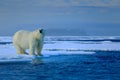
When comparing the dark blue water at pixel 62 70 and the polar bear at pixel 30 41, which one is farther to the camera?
the polar bear at pixel 30 41

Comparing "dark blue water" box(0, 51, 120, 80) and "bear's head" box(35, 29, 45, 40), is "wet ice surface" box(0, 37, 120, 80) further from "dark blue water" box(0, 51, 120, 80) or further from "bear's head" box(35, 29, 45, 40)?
"bear's head" box(35, 29, 45, 40)

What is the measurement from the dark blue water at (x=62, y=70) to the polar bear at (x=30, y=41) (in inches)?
62.4

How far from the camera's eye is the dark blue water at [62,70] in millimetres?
10555

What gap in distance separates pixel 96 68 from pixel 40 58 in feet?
10.7

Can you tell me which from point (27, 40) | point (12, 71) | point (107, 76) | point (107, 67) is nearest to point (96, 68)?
point (107, 67)

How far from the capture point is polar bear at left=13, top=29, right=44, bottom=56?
15953 millimetres

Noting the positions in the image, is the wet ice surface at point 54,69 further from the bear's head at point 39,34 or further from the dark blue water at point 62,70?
the bear's head at point 39,34

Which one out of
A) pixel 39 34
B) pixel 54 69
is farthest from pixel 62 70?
pixel 39 34

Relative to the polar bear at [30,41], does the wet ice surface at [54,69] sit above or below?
below

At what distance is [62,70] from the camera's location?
1198cm

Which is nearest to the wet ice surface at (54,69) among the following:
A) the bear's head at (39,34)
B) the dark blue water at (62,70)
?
the dark blue water at (62,70)

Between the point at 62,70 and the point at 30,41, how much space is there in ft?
14.3

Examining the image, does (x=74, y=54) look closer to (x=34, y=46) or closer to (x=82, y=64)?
(x=34, y=46)

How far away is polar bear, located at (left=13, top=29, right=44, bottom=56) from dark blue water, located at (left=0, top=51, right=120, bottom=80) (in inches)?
62.4
